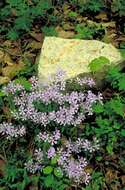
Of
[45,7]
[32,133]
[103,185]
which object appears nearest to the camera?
[103,185]

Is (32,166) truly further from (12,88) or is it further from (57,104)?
(12,88)

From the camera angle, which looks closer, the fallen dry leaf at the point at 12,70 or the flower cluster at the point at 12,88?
the flower cluster at the point at 12,88

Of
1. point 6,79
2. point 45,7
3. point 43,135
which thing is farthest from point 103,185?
point 45,7

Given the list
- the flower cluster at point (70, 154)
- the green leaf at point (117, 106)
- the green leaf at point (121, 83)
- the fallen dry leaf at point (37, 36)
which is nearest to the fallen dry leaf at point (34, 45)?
the fallen dry leaf at point (37, 36)

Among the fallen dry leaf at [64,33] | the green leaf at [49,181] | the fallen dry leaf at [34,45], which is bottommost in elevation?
the green leaf at [49,181]

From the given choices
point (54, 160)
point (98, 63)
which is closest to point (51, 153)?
point (54, 160)

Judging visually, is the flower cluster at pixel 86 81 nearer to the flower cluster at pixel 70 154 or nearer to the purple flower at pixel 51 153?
the flower cluster at pixel 70 154

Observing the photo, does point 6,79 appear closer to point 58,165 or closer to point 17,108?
point 17,108
